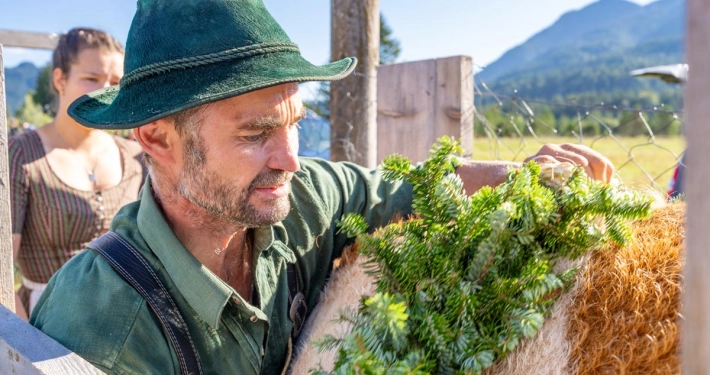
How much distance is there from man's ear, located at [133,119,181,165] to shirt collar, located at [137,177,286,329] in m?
0.16

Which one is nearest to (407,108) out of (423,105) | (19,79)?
(423,105)

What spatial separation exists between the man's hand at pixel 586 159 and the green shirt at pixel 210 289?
0.53 meters

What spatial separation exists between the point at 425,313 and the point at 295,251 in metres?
0.78

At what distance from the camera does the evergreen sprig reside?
43.4 inches

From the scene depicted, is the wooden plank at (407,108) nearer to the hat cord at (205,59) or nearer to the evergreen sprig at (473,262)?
the hat cord at (205,59)

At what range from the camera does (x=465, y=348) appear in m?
1.11

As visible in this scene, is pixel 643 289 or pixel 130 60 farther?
pixel 130 60

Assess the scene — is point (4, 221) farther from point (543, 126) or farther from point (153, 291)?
point (543, 126)

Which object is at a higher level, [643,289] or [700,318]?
[700,318]

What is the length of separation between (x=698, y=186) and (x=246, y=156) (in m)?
1.22

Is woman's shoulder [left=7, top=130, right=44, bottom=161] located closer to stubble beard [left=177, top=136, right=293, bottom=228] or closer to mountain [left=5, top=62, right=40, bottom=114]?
stubble beard [left=177, top=136, right=293, bottom=228]

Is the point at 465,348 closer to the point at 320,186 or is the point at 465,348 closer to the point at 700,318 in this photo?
the point at 700,318

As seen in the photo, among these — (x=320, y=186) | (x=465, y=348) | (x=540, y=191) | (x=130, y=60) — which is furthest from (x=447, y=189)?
(x=130, y=60)

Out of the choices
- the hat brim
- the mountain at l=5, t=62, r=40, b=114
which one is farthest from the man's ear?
the mountain at l=5, t=62, r=40, b=114
